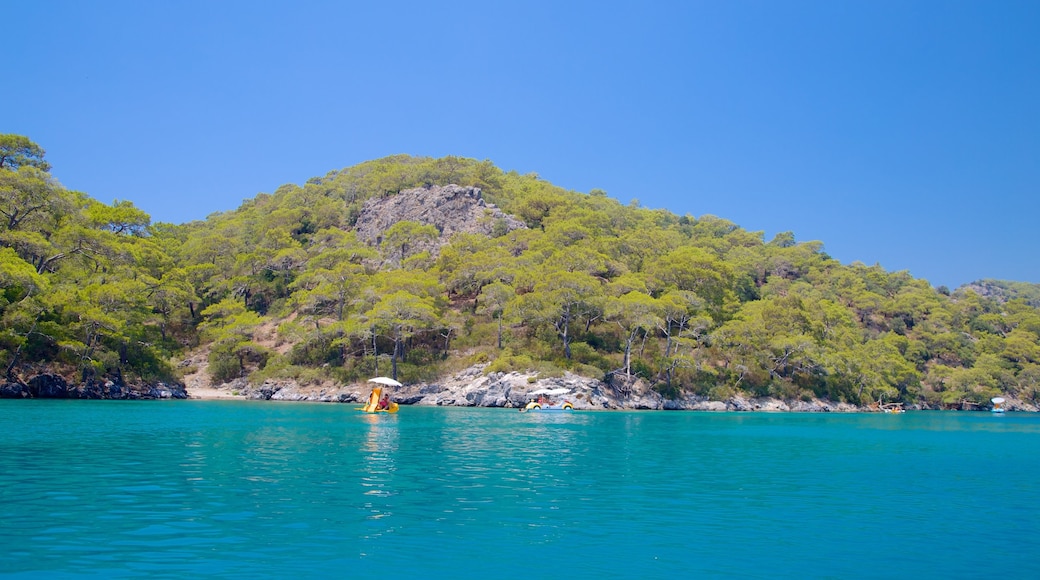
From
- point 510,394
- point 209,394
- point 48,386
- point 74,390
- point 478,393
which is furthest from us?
point 209,394

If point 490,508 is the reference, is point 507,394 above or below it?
above

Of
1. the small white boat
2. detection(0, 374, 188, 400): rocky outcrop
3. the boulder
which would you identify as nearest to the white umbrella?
detection(0, 374, 188, 400): rocky outcrop

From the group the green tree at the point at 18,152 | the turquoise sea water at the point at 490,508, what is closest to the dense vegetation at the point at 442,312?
the green tree at the point at 18,152

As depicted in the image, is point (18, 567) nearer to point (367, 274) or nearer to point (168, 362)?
point (168, 362)

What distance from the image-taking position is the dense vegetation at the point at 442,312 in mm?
52344

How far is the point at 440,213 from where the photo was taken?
89562 mm

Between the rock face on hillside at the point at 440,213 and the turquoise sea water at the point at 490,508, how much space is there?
62.6 metres

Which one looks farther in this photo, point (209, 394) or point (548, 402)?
point (209, 394)

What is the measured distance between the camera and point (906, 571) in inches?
379

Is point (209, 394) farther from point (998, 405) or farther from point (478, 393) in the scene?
point (998, 405)

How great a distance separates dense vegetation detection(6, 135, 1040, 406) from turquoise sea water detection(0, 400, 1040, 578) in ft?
100

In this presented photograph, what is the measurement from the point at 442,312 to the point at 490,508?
2208 inches

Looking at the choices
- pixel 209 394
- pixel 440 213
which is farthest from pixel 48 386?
pixel 440 213

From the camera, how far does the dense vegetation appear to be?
172 ft
